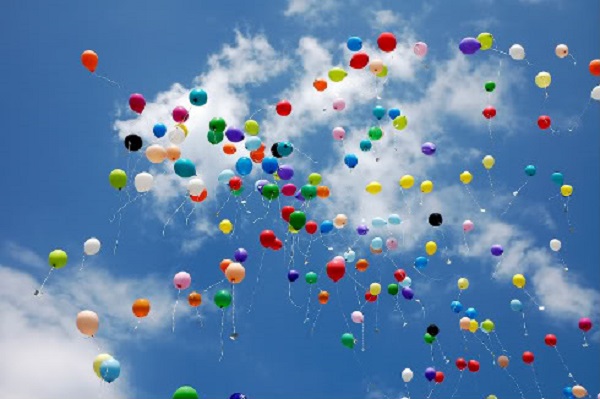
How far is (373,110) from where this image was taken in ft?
42.9

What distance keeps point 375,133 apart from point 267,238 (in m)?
3.05

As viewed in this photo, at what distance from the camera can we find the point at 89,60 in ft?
38.7

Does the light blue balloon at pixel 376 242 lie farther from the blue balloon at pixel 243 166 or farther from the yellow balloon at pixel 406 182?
the blue balloon at pixel 243 166

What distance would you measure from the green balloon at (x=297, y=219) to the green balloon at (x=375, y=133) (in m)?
2.21

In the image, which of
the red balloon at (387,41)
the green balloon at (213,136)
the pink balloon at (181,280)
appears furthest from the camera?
the red balloon at (387,41)

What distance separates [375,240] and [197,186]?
156 inches

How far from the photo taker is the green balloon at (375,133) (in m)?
13.0

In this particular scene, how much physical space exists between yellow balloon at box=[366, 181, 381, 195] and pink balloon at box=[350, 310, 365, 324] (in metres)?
2.58

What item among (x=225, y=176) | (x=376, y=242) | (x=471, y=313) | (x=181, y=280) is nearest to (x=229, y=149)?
(x=225, y=176)

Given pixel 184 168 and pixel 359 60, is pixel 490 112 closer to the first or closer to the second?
pixel 359 60

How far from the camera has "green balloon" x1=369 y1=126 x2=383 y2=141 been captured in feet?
42.6

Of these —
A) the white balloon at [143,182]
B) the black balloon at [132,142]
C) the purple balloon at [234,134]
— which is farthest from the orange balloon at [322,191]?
the black balloon at [132,142]

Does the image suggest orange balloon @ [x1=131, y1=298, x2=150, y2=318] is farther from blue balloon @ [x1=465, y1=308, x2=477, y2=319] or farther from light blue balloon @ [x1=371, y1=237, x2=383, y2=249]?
blue balloon @ [x1=465, y1=308, x2=477, y2=319]

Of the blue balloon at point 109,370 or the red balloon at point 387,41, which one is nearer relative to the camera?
the blue balloon at point 109,370
